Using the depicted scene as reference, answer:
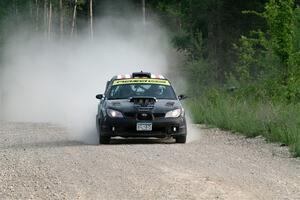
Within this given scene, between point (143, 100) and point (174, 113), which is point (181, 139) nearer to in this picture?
point (174, 113)

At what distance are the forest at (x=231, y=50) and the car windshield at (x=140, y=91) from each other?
2.53 m

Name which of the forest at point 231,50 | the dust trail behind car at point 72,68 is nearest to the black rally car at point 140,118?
the dust trail behind car at point 72,68

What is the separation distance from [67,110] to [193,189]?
2842 cm

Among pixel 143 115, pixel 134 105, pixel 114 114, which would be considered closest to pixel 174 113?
pixel 143 115

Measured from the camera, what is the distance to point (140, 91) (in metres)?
21.5

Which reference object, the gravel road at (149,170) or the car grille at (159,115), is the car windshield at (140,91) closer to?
the gravel road at (149,170)

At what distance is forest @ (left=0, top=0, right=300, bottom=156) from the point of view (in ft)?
82.7

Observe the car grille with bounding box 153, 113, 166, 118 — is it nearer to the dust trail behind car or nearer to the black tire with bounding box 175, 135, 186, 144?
the black tire with bounding box 175, 135, 186, 144

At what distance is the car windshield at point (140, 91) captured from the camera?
2123 cm

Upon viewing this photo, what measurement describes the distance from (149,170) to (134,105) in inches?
220

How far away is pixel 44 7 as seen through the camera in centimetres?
8675

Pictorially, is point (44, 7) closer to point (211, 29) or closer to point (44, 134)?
point (211, 29)

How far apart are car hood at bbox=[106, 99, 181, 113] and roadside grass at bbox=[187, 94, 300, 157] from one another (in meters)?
2.51

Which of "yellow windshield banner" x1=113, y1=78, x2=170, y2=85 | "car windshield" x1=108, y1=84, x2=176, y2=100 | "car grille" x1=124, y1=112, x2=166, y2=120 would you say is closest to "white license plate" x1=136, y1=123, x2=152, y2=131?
"car grille" x1=124, y1=112, x2=166, y2=120
